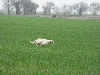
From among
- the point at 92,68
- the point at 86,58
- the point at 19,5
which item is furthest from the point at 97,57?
the point at 19,5

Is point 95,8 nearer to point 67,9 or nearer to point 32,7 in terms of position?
point 67,9

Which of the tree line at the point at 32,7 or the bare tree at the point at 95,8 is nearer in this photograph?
the tree line at the point at 32,7

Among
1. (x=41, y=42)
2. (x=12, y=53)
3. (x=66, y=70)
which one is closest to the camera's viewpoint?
(x=66, y=70)

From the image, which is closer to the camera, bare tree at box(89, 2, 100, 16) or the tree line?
the tree line

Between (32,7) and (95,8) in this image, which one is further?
(95,8)

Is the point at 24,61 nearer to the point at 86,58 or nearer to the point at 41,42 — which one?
the point at 86,58

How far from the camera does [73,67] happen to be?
8773 mm

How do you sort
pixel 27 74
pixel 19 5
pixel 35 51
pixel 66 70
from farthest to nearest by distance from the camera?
pixel 19 5 < pixel 35 51 < pixel 66 70 < pixel 27 74

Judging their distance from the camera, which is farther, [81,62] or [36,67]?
[81,62]

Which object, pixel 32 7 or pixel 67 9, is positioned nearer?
pixel 32 7

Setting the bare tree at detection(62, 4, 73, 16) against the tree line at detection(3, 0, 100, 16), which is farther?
the bare tree at detection(62, 4, 73, 16)

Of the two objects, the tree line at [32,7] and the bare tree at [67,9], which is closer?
the tree line at [32,7]

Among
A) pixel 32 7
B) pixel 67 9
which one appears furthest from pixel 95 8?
pixel 32 7

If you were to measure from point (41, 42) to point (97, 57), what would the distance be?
3.79 metres
